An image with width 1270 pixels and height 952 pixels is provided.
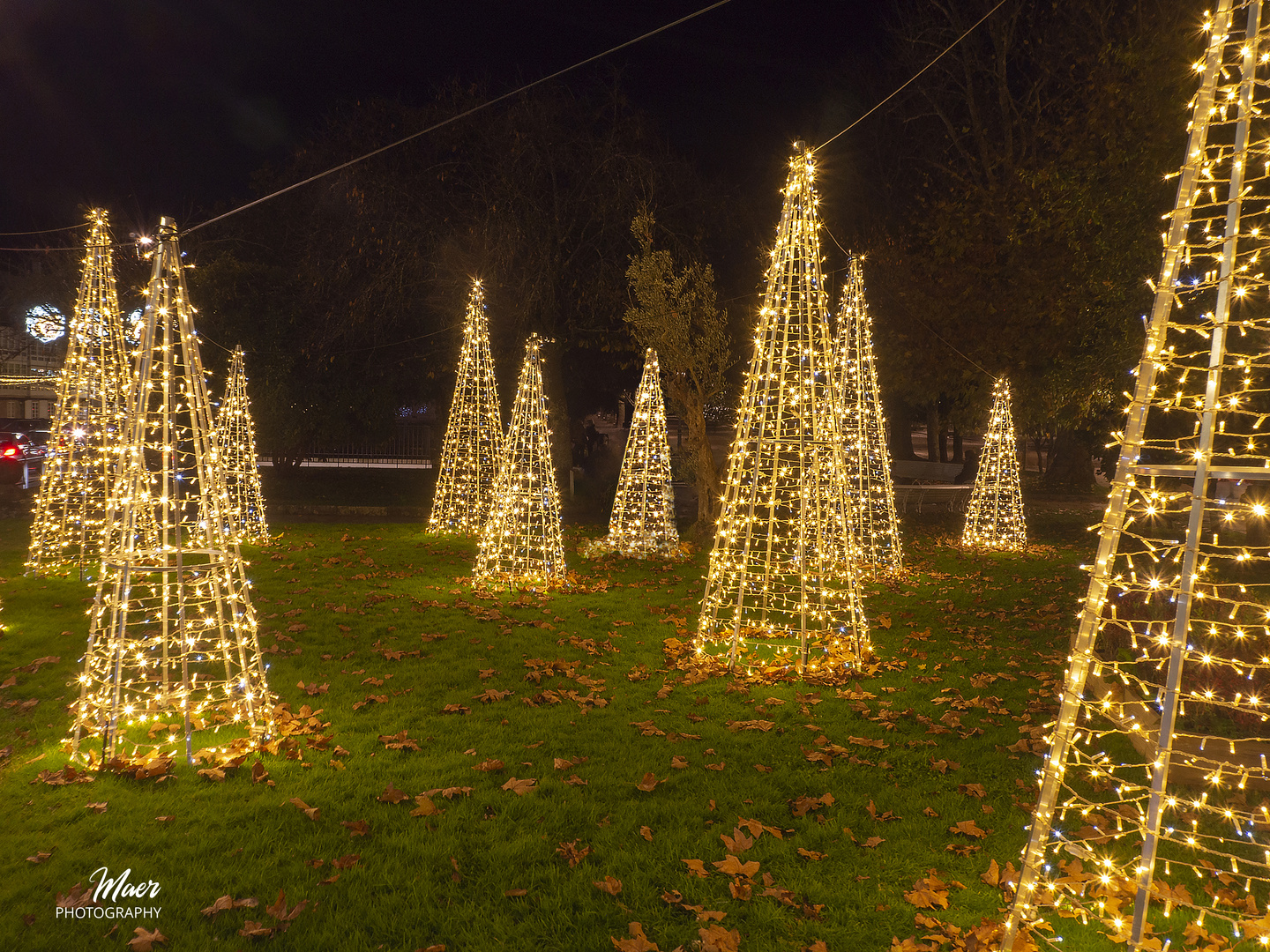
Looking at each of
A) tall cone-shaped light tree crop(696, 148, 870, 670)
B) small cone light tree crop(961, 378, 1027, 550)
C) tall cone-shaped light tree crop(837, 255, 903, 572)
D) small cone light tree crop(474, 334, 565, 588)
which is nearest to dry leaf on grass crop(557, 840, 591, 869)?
tall cone-shaped light tree crop(696, 148, 870, 670)

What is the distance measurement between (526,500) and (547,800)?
6405 millimetres

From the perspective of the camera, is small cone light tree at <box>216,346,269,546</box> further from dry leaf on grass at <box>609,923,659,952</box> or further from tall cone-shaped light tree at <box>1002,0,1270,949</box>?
tall cone-shaped light tree at <box>1002,0,1270,949</box>

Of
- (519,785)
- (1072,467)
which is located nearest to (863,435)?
(519,785)

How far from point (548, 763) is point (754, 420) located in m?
3.78

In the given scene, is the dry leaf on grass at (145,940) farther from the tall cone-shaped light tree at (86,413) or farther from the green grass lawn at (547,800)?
the tall cone-shaped light tree at (86,413)

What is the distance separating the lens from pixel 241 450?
13.3 m

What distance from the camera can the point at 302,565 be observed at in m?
10.9

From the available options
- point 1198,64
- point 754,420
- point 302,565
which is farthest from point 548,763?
point 302,565

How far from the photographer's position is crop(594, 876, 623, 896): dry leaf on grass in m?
3.41

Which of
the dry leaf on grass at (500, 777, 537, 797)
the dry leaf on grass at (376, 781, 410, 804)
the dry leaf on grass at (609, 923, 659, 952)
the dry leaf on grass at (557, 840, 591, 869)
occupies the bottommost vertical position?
the dry leaf on grass at (609, 923, 659, 952)

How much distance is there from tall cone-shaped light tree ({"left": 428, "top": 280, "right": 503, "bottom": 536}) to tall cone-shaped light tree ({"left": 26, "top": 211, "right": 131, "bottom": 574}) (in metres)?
5.70

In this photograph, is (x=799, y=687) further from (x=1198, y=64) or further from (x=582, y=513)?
(x=582, y=513)

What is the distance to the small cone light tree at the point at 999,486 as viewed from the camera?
47.5 feet

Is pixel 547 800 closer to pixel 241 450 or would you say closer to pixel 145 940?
pixel 145 940
